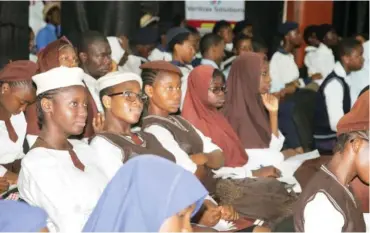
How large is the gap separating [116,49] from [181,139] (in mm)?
2238

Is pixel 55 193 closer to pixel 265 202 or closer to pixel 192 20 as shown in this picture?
pixel 265 202

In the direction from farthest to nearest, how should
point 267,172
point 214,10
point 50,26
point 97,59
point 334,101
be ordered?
point 214,10 < point 50,26 < point 334,101 < point 97,59 < point 267,172

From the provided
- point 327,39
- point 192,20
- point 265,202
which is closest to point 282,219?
point 265,202

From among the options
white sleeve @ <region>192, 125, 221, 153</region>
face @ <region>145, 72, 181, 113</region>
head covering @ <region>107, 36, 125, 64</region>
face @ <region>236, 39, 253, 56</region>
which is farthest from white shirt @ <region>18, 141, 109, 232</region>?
face @ <region>236, 39, 253, 56</region>

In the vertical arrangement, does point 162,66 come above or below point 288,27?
above

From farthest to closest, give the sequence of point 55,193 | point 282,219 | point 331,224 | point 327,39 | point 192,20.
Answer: point 192,20
point 327,39
point 282,219
point 55,193
point 331,224

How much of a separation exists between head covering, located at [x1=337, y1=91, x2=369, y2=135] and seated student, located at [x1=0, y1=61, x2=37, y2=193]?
184 cm

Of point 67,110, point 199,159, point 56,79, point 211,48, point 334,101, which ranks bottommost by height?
point 334,101

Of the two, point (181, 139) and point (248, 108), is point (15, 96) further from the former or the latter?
point (248, 108)

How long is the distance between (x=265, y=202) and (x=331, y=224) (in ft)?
4.71

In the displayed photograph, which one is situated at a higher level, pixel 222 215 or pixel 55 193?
pixel 55 193

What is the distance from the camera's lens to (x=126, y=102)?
3812 millimetres

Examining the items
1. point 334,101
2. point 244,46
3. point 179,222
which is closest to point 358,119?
point 179,222

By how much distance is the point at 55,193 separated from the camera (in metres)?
3.07
